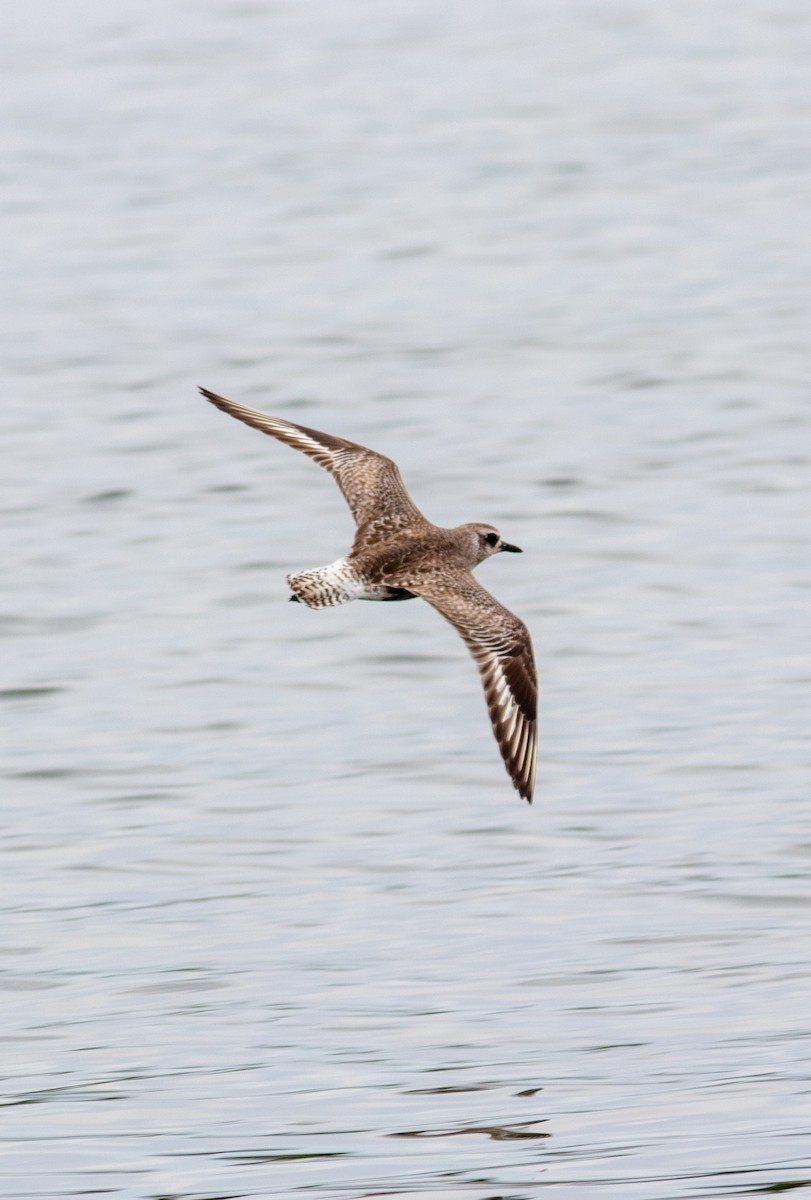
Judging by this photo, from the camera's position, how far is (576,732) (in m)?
13.3

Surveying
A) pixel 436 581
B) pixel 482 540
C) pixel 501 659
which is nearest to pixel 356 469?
pixel 482 540

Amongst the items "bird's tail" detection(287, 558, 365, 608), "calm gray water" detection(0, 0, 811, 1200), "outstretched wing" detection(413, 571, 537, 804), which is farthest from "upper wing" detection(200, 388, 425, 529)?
"calm gray water" detection(0, 0, 811, 1200)

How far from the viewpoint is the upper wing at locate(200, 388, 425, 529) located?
41.1 feet

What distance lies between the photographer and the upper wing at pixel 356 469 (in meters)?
12.5

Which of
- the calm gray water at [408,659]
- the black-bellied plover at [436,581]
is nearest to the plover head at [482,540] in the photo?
the black-bellied plover at [436,581]

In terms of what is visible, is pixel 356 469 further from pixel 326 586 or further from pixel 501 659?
pixel 501 659

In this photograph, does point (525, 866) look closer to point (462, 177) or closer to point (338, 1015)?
point (338, 1015)

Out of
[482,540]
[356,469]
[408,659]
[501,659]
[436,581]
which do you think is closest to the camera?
[501,659]

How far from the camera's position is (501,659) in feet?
36.3

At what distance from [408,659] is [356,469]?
7.45 ft

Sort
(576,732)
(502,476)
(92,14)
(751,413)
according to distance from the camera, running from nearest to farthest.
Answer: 1. (576,732)
2. (502,476)
3. (751,413)
4. (92,14)

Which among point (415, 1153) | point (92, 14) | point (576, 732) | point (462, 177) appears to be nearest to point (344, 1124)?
point (415, 1153)

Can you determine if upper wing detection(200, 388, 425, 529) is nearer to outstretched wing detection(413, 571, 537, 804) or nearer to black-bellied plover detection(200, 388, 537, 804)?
black-bellied plover detection(200, 388, 537, 804)

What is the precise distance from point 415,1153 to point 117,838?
13.7 ft
